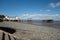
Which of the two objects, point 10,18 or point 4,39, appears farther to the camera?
point 10,18

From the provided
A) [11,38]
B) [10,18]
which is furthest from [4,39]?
[10,18]

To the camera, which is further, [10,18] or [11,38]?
[10,18]

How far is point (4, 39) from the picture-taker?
363 cm

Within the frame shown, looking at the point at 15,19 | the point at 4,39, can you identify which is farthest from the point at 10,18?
the point at 4,39

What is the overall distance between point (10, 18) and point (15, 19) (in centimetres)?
287

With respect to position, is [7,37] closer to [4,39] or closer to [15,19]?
[4,39]

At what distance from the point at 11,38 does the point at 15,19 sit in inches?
2021

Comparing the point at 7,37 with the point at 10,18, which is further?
the point at 10,18

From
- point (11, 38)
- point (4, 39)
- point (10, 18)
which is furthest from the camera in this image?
point (10, 18)

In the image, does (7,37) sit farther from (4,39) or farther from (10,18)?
(10,18)

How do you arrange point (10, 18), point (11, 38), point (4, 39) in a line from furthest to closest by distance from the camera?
1. point (10, 18)
2. point (4, 39)
3. point (11, 38)

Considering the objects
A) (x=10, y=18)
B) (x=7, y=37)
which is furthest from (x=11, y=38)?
(x=10, y=18)

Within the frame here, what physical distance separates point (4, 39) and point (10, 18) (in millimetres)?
50056

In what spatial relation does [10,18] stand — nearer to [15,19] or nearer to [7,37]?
[15,19]
